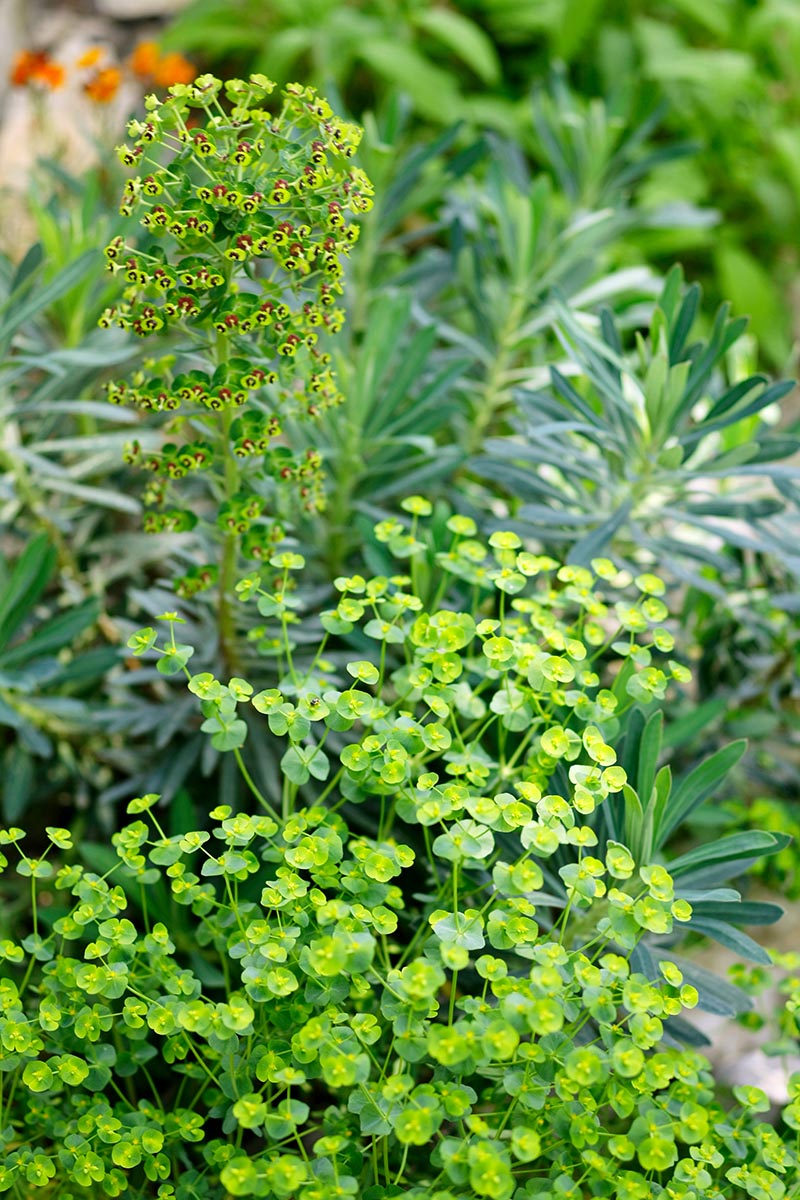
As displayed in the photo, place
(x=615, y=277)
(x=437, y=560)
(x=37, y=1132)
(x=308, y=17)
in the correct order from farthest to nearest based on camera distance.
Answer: (x=308, y=17) < (x=615, y=277) < (x=437, y=560) < (x=37, y=1132)

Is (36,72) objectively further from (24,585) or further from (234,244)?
(234,244)

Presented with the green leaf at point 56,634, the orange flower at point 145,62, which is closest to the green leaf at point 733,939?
the green leaf at point 56,634

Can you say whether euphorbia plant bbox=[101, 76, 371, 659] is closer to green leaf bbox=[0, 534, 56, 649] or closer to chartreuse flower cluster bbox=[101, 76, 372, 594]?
chartreuse flower cluster bbox=[101, 76, 372, 594]

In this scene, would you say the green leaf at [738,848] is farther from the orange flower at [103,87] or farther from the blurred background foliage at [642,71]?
the blurred background foliage at [642,71]

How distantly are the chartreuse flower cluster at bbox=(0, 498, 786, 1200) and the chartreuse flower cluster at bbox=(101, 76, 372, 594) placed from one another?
8.0 inches

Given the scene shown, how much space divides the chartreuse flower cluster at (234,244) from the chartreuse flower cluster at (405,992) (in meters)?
0.20

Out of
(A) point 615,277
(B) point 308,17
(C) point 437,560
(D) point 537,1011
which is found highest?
(B) point 308,17

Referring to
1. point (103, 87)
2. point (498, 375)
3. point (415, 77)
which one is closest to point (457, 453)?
point (498, 375)

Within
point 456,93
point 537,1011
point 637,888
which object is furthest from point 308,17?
point 537,1011

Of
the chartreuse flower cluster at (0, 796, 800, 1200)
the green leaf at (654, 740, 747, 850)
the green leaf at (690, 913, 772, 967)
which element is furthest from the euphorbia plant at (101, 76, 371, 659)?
the green leaf at (690, 913, 772, 967)

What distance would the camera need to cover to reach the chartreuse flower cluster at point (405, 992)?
108cm

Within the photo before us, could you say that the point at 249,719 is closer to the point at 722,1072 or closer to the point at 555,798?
the point at 555,798

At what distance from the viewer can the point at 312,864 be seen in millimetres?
1175

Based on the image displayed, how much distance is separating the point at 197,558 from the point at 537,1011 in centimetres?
91
